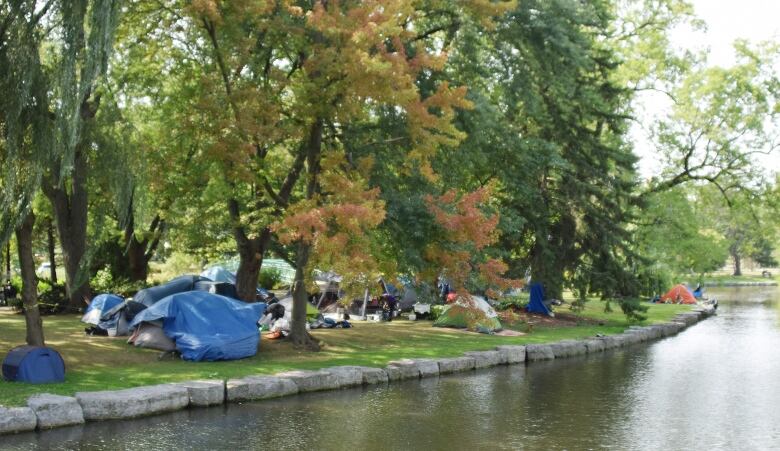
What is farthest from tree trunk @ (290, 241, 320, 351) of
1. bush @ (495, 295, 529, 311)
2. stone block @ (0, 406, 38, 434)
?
bush @ (495, 295, 529, 311)

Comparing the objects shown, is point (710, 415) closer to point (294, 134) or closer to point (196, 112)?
point (294, 134)

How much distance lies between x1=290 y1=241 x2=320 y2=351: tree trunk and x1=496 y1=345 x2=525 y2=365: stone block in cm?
454

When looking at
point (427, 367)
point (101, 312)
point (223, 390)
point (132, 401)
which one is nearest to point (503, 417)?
point (427, 367)

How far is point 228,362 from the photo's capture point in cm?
1709

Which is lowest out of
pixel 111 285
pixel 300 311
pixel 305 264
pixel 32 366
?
pixel 32 366

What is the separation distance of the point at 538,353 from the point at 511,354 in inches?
45.4

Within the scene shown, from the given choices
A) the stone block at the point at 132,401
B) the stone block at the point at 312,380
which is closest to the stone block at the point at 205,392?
the stone block at the point at 132,401

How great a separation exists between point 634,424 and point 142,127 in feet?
48.3

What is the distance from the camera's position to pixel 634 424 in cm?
1328

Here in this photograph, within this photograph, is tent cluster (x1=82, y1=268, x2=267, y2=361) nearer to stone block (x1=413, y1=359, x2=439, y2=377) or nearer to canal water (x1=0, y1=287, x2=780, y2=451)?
canal water (x1=0, y1=287, x2=780, y2=451)

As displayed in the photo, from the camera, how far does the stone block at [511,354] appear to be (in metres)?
20.5

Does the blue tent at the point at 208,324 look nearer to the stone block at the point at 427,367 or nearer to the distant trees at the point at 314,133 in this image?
the distant trees at the point at 314,133

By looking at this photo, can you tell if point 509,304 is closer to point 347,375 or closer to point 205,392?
point 347,375

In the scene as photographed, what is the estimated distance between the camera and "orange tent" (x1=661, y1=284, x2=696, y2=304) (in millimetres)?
45125
